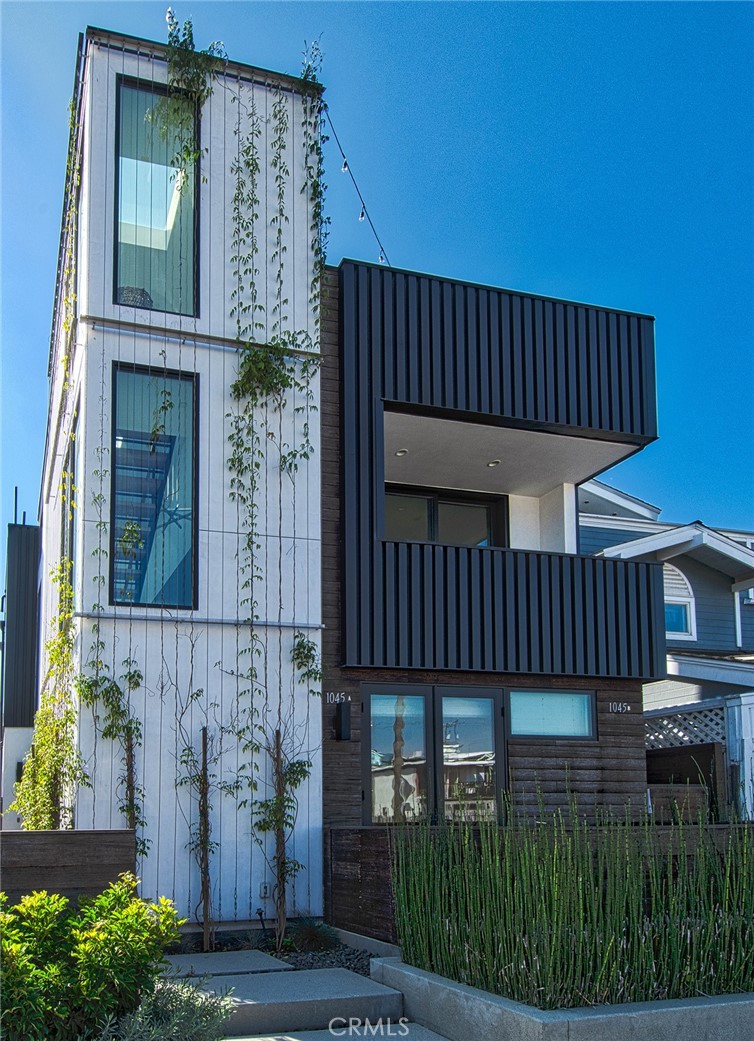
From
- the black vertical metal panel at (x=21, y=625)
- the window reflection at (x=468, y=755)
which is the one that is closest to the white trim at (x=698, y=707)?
the window reflection at (x=468, y=755)

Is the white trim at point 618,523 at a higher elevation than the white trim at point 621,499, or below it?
below

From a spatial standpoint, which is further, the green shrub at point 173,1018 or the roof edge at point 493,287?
the roof edge at point 493,287

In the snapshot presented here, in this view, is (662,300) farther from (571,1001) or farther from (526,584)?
(571,1001)

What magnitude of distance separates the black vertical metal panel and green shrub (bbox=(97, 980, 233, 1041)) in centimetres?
1105

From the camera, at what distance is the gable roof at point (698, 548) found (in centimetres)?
1770

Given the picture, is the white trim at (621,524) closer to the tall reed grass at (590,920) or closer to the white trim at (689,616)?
the white trim at (689,616)

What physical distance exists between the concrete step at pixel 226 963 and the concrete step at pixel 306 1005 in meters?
0.56

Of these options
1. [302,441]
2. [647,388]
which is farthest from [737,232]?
[302,441]

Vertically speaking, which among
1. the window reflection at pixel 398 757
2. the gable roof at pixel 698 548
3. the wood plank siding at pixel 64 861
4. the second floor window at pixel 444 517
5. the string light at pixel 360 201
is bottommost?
the wood plank siding at pixel 64 861

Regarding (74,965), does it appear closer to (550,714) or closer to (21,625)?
(550,714)

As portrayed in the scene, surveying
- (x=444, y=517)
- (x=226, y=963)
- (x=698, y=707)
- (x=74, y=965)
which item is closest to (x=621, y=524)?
(x=698, y=707)

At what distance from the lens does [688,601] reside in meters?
18.6

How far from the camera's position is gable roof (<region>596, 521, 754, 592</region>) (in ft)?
58.1

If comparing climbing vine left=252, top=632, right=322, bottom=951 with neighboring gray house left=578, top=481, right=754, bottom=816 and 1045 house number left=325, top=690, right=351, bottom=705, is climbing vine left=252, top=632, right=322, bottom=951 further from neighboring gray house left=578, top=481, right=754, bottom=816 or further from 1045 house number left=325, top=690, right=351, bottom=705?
neighboring gray house left=578, top=481, right=754, bottom=816
